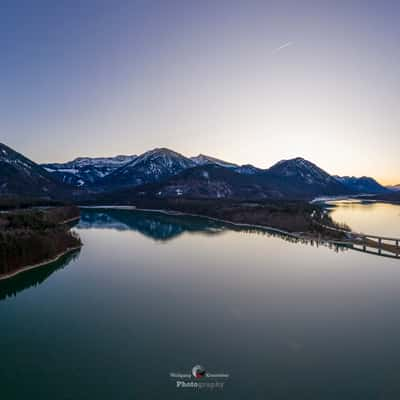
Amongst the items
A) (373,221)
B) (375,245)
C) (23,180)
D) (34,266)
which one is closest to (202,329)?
(34,266)

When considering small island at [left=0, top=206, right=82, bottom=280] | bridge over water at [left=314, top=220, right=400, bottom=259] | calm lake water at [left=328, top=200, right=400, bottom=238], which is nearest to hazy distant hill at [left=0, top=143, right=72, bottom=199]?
small island at [left=0, top=206, right=82, bottom=280]

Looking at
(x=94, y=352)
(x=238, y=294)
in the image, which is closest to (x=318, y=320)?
(x=238, y=294)

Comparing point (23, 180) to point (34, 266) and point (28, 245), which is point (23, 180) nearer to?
point (28, 245)

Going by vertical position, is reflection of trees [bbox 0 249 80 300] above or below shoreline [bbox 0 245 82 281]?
below

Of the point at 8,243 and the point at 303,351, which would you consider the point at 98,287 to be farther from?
the point at 303,351

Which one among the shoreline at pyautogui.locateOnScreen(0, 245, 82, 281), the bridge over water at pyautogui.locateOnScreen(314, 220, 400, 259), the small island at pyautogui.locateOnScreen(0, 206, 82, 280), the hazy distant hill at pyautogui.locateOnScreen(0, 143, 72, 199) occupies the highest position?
the hazy distant hill at pyautogui.locateOnScreen(0, 143, 72, 199)

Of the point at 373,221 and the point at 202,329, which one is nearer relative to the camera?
the point at 202,329

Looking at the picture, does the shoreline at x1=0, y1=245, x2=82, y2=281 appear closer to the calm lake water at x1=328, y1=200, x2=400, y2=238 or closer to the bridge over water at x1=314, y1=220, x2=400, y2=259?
the bridge over water at x1=314, y1=220, x2=400, y2=259
